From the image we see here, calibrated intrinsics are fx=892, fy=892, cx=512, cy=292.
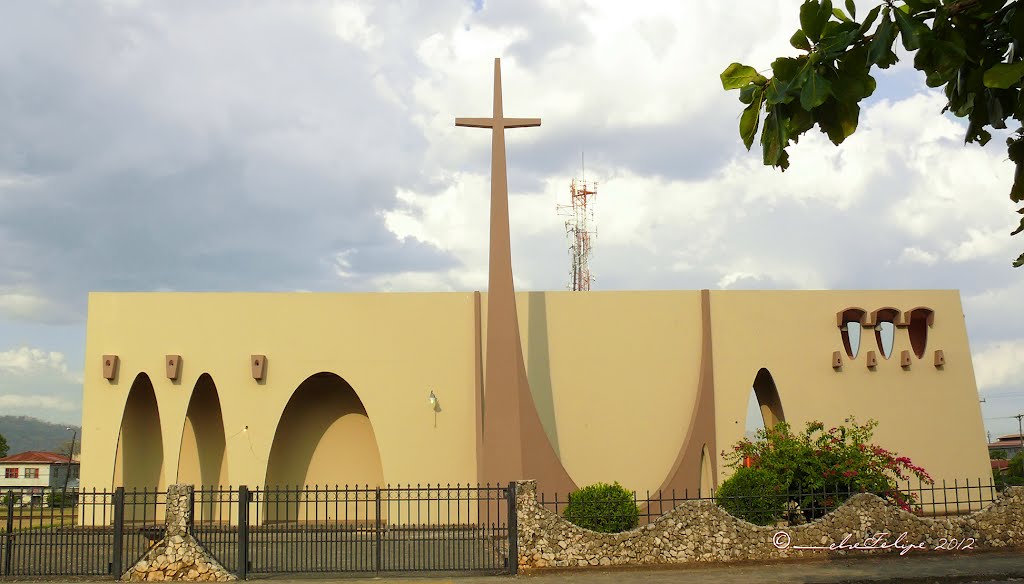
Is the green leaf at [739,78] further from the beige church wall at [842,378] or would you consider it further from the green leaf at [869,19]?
the beige church wall at [842,378]

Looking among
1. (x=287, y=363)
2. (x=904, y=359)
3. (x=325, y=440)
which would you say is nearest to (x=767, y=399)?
(x=904, y=359)

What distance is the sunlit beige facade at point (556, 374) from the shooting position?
20203mm

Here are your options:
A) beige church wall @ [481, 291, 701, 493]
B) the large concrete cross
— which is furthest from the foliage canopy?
beige church wall @ [481, 291, 701, 493]

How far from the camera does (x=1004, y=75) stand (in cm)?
368

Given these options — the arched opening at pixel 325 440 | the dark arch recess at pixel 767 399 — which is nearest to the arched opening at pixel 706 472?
the dark arch recess at pixel 767 399

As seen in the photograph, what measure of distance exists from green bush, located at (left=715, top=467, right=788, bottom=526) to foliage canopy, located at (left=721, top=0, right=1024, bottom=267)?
1021 centimetres

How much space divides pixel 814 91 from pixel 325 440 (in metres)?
20.2

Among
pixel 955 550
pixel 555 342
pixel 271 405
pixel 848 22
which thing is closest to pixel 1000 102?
pixel 848 22

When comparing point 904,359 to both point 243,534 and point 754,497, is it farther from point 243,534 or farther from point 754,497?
point 243,534

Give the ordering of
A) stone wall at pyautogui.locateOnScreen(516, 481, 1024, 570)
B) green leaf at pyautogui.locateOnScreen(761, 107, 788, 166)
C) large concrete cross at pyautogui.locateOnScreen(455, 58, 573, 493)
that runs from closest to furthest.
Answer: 1. green leaf at pyautogui.locateOnScreen(761, 107, 788, 166)
2. stone wall at pyautogui.locateOnScreen(516, 481, 1024, 570)
3. large concrete cross at pyautogui.locateOnScreen(455, 58, 573, 493)

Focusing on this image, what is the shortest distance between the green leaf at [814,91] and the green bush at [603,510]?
10.8 m

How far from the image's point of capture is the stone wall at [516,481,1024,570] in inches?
502

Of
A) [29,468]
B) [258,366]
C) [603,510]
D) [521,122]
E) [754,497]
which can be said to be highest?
[521,122]

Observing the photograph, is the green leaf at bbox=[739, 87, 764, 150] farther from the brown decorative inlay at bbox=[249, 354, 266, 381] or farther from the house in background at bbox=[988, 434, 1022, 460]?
the house in background at bbox=[988, 434, 1022, 460]
